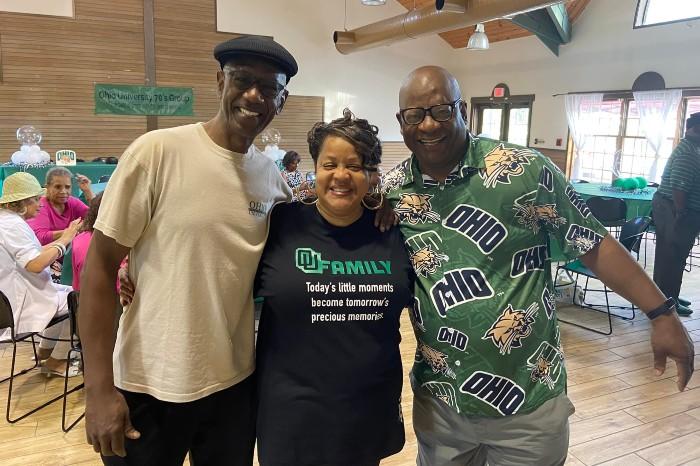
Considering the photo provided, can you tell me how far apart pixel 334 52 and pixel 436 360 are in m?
10.4

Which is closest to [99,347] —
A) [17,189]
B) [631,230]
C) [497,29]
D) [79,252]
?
[79,252]

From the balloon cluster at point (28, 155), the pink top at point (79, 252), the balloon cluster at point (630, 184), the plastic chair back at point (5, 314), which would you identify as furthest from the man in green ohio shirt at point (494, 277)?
the balloon cluster at point (28, 155)

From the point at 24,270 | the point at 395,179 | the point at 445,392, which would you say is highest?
the point at 395,179

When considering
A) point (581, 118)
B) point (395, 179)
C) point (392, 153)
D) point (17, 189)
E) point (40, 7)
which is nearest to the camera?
point (395, 179)

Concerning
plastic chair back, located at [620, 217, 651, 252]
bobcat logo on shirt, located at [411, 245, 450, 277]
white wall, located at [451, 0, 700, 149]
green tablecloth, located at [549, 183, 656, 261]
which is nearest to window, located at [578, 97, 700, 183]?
white wall, located at [451, 0, 700, 149]

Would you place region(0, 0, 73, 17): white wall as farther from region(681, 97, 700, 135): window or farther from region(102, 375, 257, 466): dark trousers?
region(681, 97, 700, 135): window

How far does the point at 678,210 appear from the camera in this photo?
172 inches

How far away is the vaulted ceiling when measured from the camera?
9.16m

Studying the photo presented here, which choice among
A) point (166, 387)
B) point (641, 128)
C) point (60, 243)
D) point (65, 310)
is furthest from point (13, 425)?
point (641, 128)

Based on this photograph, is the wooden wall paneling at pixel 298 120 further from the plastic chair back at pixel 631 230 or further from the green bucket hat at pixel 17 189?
the green bucket hat at pixel 17 189

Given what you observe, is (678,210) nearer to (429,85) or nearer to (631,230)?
(631,230)

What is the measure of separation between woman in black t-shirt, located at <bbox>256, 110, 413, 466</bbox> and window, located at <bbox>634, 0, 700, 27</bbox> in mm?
8462

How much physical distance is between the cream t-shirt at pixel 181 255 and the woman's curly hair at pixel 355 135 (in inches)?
8.9

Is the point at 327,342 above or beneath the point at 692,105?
beneath
